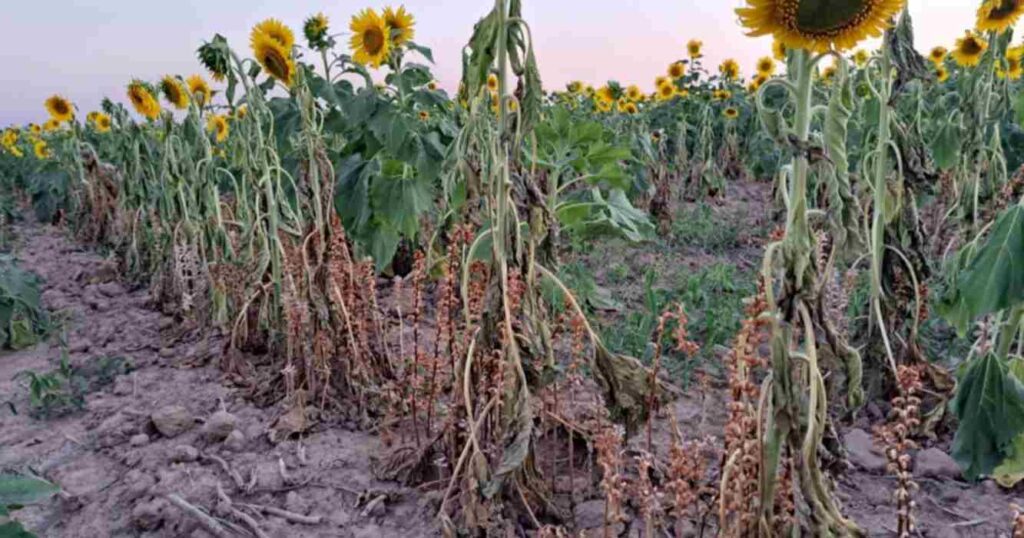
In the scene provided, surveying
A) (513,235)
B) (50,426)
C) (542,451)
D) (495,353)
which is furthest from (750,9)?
(50,426)

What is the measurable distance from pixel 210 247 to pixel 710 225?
3402mm

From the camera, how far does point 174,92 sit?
4.02m

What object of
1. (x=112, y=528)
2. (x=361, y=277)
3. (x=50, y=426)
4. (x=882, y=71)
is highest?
(x=882, y=71)

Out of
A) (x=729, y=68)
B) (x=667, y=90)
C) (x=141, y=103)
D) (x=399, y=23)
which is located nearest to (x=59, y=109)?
→ (x=141, y=103)

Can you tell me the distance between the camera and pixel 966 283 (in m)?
1.83

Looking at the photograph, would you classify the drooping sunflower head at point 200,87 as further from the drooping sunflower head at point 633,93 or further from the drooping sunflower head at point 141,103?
the drooping sunflower head at point 633,93

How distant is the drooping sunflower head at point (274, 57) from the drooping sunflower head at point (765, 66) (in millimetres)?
6657

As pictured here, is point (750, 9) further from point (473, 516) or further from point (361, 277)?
point (361, 277)

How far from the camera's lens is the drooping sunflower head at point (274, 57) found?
3.05 m

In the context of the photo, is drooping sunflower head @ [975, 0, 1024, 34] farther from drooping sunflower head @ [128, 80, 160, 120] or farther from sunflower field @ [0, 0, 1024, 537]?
drooping sunflower head @ [128, 80, 160, 120]

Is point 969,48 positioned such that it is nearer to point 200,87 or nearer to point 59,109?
point 200,87

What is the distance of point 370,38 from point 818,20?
2649mm

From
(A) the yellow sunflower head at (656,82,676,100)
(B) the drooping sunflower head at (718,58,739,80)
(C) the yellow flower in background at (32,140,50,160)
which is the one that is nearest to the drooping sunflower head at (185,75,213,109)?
(C) the yellow flower in background at (32,140,50,160)

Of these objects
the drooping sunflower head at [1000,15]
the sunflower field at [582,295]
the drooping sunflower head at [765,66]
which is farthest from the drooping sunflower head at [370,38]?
the drooping sunflower head at [765,66]
